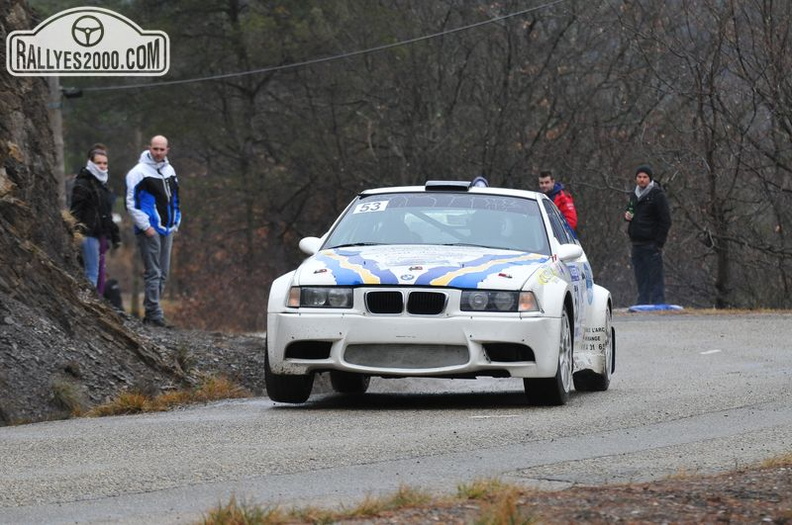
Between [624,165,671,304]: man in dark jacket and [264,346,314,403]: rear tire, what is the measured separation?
42.2 feet

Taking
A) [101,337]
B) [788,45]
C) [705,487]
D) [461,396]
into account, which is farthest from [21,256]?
[788,45]

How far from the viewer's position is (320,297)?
11.1 metres

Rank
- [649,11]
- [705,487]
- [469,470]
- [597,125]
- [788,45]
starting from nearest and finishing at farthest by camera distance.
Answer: [705,487] < [469,470] < [788,45] < [649,11] < [597,125]

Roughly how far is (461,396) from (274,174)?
107 feet

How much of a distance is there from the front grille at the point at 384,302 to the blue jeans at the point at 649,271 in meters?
14.0

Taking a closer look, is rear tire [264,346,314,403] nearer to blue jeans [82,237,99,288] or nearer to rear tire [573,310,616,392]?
rear tire [573,310,616,392]

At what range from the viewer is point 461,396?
1284 cm

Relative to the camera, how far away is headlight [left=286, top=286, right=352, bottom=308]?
36.3ft

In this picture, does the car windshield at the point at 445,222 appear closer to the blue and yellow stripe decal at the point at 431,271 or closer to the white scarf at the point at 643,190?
the blue and yellow stripe decal at the point at 431,271

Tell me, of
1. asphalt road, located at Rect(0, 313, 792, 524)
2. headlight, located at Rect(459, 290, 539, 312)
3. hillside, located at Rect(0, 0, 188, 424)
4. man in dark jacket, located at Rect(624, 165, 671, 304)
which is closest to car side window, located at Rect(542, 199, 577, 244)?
asphalt road, located at Rect(0, 313, 792, 524)

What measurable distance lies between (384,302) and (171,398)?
84.1 inches

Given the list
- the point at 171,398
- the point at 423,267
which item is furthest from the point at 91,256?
the point at 423,267

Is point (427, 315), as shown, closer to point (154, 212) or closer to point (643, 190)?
point (154, 212)

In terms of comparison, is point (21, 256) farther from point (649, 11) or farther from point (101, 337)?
point (649, 11)
